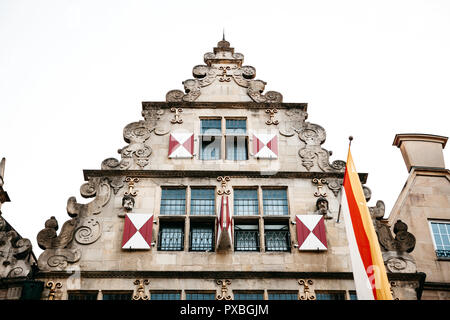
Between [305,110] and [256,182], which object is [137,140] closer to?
[256,182]

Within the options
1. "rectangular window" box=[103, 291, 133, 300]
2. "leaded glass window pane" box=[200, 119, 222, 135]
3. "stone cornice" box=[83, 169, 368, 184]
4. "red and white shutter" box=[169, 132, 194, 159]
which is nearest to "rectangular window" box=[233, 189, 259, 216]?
"stone cornice" box=[83, 169, 368, 184]

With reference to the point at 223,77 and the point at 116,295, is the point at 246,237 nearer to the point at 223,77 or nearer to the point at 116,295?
the point at 116,295

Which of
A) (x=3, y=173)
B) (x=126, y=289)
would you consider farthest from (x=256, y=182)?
(x=3, y=173)

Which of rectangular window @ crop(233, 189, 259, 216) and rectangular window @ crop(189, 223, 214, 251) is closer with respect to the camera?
rectangular window @ crop(189, 223, 214, 251)

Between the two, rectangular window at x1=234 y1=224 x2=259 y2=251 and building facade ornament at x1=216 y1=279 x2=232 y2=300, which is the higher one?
rectangular window at x1=234 y1=224 x2=259 y2=251

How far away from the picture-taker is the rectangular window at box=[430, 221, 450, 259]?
53.2ft

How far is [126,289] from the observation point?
527 inches

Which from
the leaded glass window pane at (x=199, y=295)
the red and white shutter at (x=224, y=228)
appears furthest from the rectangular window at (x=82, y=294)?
the red and white shutter at (x=224, y=228)

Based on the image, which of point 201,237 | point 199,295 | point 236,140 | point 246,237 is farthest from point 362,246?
point 236,140

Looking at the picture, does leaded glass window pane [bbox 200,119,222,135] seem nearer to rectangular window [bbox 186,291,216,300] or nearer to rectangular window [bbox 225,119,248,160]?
rectangular window [bbox 225,119,248,160]

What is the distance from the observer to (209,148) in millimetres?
16062

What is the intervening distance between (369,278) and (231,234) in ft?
11.4

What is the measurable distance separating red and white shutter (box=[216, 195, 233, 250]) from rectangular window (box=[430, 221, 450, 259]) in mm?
5871
